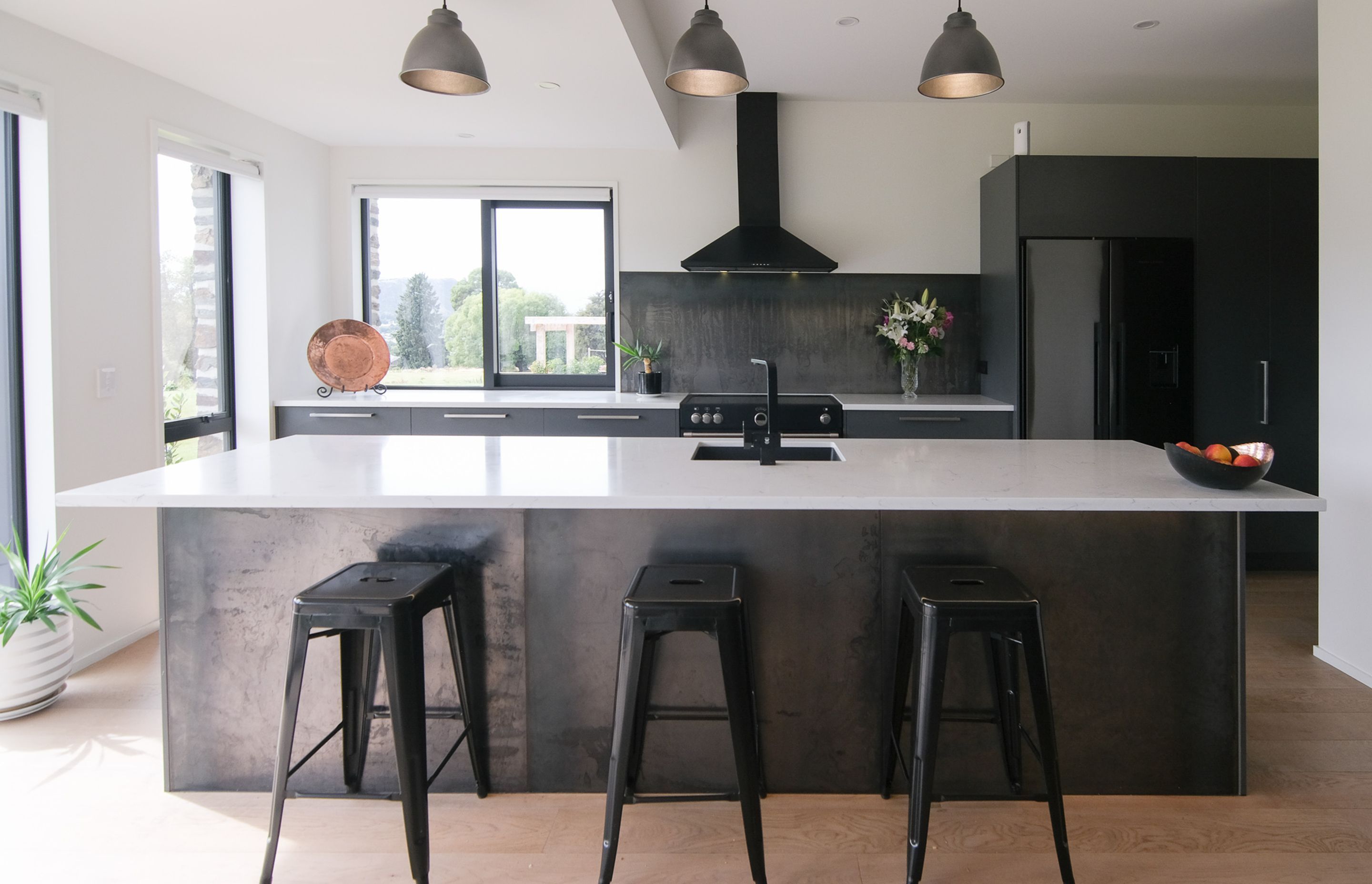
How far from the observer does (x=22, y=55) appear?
295 centimetres

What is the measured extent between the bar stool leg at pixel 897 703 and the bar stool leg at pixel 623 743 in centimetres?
72

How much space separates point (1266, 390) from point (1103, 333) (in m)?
0.93

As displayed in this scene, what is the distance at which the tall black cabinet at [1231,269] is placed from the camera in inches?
169

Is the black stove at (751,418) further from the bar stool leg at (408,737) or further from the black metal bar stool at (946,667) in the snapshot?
the bar stool leg at (408,737)

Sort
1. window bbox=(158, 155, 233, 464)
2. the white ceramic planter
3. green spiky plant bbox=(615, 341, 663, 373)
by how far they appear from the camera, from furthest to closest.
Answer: green spiky plant bbox=(615, 341, 663, 373)
window bbox=(158, 155, 233, 464)
the white ceramic planter

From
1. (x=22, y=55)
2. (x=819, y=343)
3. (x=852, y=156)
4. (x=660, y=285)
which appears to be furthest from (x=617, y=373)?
(x=22, y=55)

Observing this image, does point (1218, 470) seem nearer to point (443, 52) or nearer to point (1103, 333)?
point (443, 52)

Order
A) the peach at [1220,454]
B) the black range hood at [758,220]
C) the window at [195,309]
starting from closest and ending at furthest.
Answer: the peach at [1220,454] → the window at [195,309] → the black range hood at [758,220]

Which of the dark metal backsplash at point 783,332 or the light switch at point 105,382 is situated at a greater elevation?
the dark metal backsplash at point 783,332

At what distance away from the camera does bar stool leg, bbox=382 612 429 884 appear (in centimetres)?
190

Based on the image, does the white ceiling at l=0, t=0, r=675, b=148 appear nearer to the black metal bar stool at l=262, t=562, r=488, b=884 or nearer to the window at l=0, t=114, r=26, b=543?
the window at l=0, t=114, r=26, b=543

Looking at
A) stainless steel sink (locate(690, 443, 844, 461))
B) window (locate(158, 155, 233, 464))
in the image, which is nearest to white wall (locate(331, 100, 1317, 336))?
window (locate(158, 155, 233, 464))

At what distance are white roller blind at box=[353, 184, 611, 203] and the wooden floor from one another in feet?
11.1

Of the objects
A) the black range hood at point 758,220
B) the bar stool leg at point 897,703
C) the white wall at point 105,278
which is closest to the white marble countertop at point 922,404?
the black range hood at point 758,220
